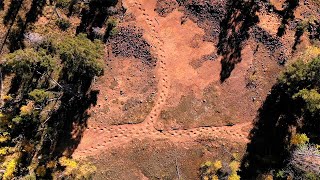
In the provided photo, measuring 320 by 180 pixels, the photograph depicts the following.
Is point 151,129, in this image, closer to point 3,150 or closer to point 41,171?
point 41,171

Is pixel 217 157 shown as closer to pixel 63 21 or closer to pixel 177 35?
pixel 177 35

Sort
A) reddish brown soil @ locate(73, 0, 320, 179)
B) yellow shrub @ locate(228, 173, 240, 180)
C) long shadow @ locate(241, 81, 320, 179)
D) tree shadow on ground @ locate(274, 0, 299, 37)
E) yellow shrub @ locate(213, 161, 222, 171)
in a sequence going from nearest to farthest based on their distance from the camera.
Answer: yellow shrub @ locate(228, 173, 240, 180), yellow shrub @ locate(213, 161, 222, 171), long shadow @ locate(241, 81, 320, 179), reddish brown soil @ locate(73, 0, 320, 179), tree shadow on ground @ locate(274, 0, 299, 37)

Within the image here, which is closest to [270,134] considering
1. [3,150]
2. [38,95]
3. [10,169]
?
[38,95]

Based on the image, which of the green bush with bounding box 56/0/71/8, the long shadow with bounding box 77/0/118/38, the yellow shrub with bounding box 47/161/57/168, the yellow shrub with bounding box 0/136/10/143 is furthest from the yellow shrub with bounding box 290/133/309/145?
the yellow shrub with bounding box 0/136/10/143

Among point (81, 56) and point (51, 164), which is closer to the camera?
point (81, 56)

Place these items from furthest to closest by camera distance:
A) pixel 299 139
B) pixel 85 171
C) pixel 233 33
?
1. pixel 233 33
2. pixel 299 139
3. pixel 85 171

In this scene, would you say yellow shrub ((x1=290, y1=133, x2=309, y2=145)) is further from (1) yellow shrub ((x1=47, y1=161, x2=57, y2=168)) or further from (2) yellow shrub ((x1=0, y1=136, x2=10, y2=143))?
(2) yellow shrub ((x1=0, y1=136, x2=10, y2=143))
